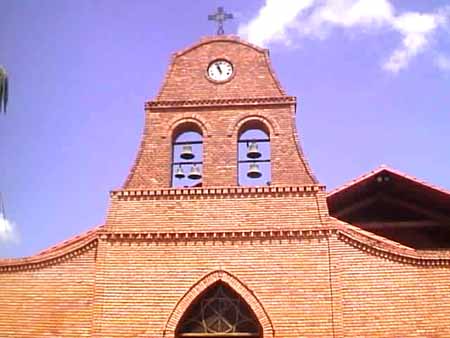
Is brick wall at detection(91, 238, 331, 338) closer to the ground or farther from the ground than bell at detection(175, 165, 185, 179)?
closer to the ground

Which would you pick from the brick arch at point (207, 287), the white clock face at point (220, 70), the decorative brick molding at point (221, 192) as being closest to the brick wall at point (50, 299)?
the decorative brick molding at point (221, 192)

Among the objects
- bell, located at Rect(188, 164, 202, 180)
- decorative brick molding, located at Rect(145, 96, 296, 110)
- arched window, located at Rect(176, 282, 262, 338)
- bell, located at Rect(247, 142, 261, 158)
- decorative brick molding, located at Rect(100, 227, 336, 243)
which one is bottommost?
arched window, located at Rect(176, 282, 262, 338)

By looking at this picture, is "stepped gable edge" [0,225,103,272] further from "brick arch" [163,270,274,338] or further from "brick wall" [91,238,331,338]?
"brick arch" [163,270,274,338]

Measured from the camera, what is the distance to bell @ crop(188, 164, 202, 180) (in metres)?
12.7

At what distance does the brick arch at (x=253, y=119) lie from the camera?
42.1 feet

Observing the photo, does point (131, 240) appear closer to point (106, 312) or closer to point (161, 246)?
point (161, 246)

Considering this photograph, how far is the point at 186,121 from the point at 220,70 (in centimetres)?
142

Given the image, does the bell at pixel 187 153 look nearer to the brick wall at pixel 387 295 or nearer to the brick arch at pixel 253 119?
the brick arch at pixel 253 119

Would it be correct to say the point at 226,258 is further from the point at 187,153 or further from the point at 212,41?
the point at 212,41

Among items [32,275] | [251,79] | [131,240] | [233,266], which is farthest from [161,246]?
[251,79]

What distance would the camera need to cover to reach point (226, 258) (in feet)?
38.6

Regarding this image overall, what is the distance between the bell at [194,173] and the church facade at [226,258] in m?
0.02

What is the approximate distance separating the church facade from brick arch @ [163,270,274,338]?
0.7 inches

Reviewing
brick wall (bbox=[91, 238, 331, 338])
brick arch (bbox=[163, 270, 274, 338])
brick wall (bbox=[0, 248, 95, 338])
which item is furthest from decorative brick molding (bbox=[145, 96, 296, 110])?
brick arch (bbox=[163, 270, 274, 338])
